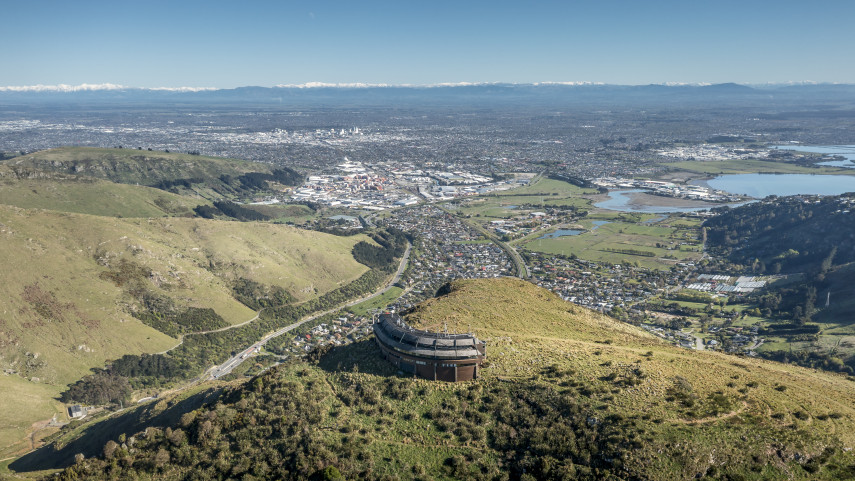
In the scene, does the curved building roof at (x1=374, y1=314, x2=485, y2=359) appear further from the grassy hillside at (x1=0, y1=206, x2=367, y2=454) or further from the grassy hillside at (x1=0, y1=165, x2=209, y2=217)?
the grassy hillside at (x1=0, y1=165, x2=209, y2=217)

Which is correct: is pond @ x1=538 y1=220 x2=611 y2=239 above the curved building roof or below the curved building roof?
below

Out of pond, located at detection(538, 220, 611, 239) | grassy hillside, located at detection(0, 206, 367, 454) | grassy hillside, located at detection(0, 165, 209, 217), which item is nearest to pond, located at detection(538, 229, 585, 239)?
pond, located at detection(538, 220, 611, 239)

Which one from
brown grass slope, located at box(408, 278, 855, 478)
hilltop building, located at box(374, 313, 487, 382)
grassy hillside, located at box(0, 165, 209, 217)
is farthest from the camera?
grassy hillside, located at box(0, 165, 209, 217)

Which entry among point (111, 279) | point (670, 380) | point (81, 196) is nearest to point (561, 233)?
point (111, 279)

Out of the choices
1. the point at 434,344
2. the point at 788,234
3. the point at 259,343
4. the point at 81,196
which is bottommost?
the point at 259,343

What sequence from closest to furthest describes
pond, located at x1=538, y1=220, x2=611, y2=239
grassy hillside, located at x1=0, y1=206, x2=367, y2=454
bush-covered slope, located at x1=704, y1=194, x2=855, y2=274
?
1. grassy hillside, located at x1=0, y1=206, x2=367, y2=454
2. bush-covered slope, located at x1=704, y1=194, x2=855, y2=274
3. pond, located at x1=538, y1=220, x2=611, y2=239

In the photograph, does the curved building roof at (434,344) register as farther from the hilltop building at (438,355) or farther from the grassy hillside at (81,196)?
the grassy hillside at (81,196)

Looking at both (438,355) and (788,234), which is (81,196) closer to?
(438,355)
